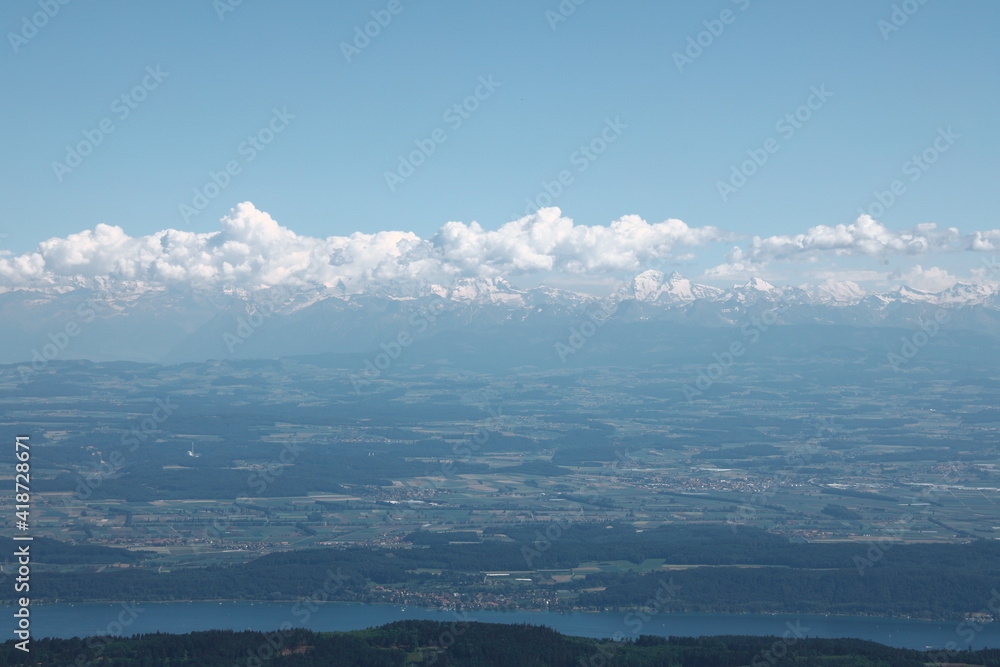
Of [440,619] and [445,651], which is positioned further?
[440,619]

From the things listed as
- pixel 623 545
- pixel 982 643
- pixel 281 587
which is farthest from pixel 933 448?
pixel 281 587

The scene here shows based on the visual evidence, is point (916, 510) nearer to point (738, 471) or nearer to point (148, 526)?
point (738, 471)

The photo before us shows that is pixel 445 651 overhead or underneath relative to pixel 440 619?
overhead

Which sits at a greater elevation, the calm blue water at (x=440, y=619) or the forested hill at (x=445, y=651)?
the forested hill at (x=445, y=651)

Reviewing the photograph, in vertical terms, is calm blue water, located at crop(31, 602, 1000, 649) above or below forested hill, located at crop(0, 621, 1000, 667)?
below
